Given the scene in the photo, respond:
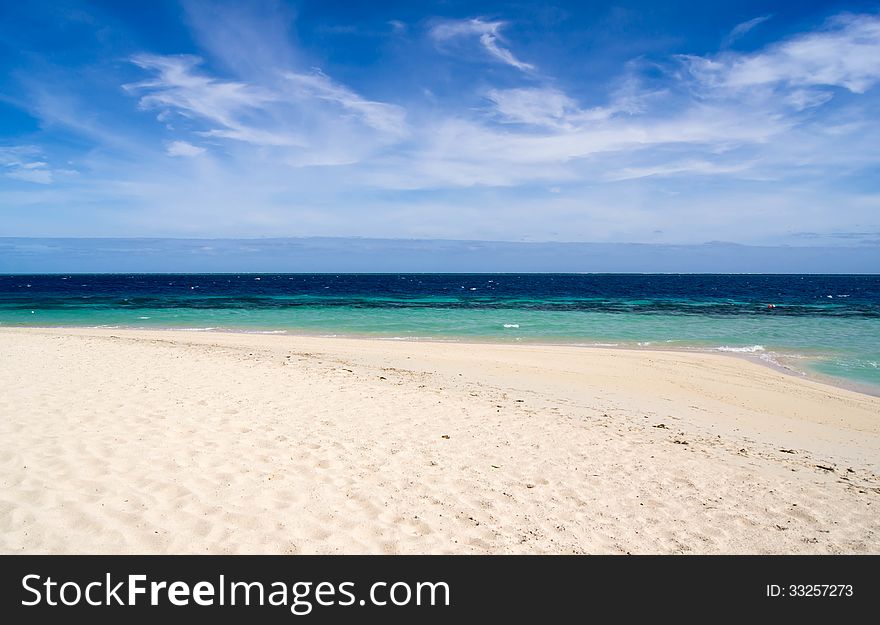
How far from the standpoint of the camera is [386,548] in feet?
13.7

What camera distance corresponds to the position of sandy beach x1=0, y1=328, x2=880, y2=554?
4410 mm

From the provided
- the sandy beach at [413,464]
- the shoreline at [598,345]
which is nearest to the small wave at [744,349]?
the shoreline at [598,345]

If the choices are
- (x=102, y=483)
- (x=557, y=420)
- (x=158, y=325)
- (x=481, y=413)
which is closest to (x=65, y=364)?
(x=102, y=483)

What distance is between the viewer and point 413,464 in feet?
20.0

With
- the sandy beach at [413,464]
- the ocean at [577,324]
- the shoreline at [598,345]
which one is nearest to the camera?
the sandy beach at [413,464]

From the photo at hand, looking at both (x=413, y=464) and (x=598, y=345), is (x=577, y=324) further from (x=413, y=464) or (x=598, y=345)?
(x=413, y=464)

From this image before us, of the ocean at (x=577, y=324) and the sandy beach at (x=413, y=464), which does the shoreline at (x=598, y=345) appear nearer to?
the ocean at (x=577, y=324)

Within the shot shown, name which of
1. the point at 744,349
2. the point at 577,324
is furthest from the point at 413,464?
the point at 577,324

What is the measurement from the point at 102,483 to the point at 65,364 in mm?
8666

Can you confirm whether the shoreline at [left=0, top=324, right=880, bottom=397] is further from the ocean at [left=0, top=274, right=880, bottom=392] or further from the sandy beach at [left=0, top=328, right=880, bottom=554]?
the sandy beach at [left=0, top=328, right=880, bottom=554]

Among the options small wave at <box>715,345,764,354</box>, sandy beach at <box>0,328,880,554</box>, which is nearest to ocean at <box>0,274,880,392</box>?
small wave at <box>715,345,764,354</box>

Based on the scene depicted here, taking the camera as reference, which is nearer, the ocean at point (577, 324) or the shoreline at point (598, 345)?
the shoreline at point (598, 345)

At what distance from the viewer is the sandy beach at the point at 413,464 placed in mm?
4410
